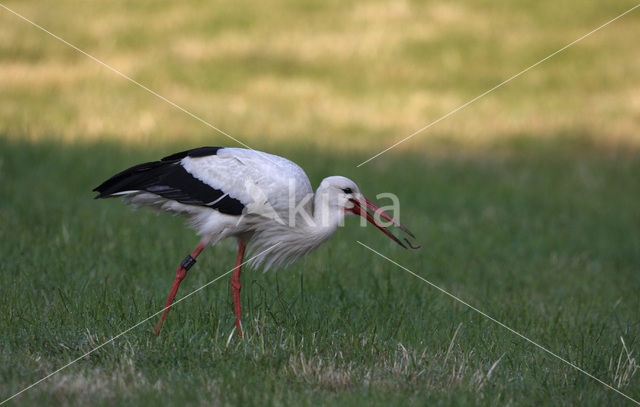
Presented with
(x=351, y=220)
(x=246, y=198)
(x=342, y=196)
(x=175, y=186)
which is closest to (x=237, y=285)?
(x=246, y=198)

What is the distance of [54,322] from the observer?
5270mm

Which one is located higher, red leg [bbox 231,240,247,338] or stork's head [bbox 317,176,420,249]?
stork's head [bbox 317,176,420,249]

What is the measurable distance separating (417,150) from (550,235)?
189 inches

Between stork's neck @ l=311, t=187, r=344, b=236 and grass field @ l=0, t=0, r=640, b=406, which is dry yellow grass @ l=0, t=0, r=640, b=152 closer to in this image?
grass field @ l=0, t=0, r=640, b=406

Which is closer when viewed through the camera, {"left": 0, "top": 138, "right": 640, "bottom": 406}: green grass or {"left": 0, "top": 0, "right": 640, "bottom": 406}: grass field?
{"left": 0, "top": 138, "right": 640, "bottom": 406}: green grass

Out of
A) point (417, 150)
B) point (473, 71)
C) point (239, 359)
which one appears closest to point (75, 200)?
point (239, 359)

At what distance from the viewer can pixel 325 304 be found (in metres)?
6.06

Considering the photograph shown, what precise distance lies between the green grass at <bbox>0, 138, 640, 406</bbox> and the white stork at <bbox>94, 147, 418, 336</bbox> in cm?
48

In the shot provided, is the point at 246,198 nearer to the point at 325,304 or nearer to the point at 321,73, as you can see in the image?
the point at 325,304

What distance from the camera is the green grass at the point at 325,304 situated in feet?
15.1

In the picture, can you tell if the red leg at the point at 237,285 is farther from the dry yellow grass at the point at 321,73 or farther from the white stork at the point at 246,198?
the dry yellow grass at the point at 321,73

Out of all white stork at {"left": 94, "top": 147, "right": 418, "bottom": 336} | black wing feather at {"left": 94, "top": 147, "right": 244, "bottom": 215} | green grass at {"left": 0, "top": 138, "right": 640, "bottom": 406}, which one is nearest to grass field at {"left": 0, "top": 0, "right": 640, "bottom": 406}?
green grass at {"left": 0, "top": 138, "right": 640, "bottom": 406}

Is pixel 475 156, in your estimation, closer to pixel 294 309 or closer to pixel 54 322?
pixel 294 309

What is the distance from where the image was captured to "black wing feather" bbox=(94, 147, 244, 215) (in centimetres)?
561
